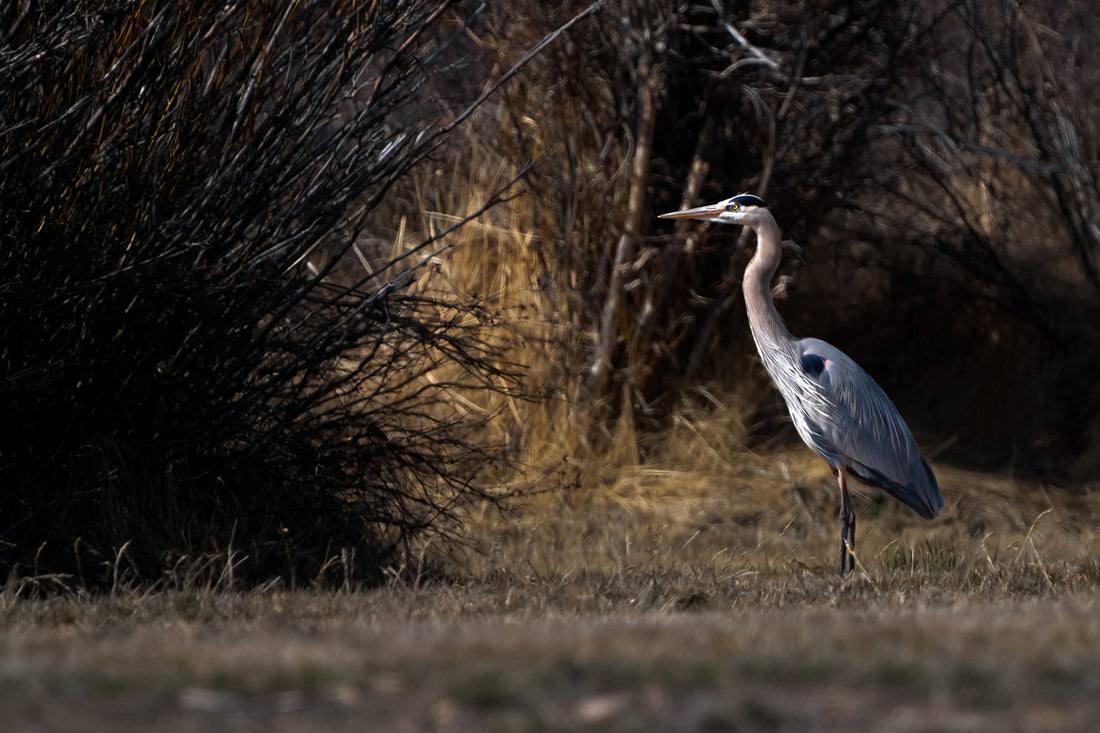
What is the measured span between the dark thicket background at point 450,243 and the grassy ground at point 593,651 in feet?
2.43

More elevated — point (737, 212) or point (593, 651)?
point (737, 212)

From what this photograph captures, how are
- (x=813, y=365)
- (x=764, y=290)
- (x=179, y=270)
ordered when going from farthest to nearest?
(x=764, y=290), (x=813, y=365), (x=179, y=270)

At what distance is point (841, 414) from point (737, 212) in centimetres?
130

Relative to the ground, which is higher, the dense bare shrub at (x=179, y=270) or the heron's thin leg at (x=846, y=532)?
the dense bare shrub at (x=179, y=270)

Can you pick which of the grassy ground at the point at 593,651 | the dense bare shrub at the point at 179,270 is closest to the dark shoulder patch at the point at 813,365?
the grassy ground at the point at 593,651

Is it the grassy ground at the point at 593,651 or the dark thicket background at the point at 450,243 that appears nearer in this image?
the grassy ground at the point at 593,651

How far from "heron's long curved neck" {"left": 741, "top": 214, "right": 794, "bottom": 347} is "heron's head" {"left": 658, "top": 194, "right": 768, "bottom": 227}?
0.06 meters

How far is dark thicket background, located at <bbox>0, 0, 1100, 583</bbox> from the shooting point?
19.1ft

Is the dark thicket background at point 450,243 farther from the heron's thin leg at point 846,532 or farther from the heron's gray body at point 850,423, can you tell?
the heron's thin leg at point 846,532

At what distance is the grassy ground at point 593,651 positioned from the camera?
3029 mm

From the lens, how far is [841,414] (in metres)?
6.91

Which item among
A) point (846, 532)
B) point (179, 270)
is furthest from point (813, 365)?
point (179, 270)

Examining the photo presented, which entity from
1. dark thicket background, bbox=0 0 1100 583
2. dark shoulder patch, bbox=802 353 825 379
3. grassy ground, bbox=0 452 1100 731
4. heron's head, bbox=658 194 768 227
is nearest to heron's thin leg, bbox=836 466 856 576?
grassy ground, bbox=0 452 1100 731

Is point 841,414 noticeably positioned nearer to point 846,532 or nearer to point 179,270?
point 846,532
